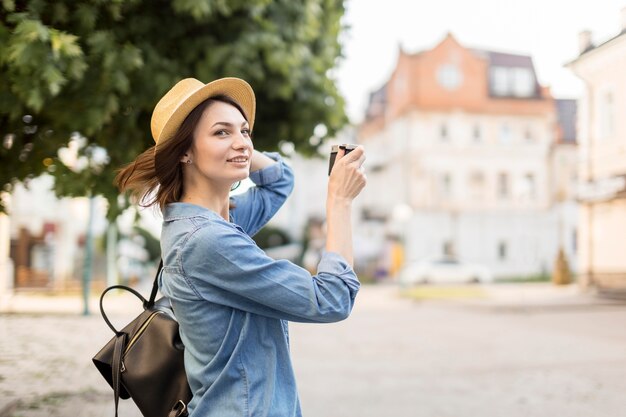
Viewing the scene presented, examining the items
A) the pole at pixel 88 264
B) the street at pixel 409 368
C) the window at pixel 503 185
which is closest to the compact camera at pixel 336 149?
the street at pixel 409 368

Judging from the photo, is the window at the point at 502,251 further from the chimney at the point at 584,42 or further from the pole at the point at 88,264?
the chimney at the point at 584,42

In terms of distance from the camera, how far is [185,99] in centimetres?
181

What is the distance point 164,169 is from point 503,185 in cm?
4058

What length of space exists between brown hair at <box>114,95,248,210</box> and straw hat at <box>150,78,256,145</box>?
2 centimetres

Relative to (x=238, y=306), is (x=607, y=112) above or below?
above

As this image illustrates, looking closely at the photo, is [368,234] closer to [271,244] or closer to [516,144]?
[271,244]

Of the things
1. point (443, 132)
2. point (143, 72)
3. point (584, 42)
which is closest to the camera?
point (143, 72)

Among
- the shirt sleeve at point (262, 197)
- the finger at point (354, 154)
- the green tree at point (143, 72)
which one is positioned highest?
the green tree at point (143, 72)

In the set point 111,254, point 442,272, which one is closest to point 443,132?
point 442,272

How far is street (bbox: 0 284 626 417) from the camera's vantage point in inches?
243

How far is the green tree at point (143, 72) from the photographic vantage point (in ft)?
14.5

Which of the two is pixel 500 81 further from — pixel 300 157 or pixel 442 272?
pixel 300 157

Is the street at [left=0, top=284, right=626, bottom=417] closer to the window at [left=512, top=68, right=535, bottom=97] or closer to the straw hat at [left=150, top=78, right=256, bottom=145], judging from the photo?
the straw hat at [left=150, top=78, right=256, bottom=145]

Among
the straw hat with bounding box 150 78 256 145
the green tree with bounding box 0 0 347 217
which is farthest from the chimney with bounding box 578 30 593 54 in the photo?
the straw hat with bounding box 150 78 256 145
